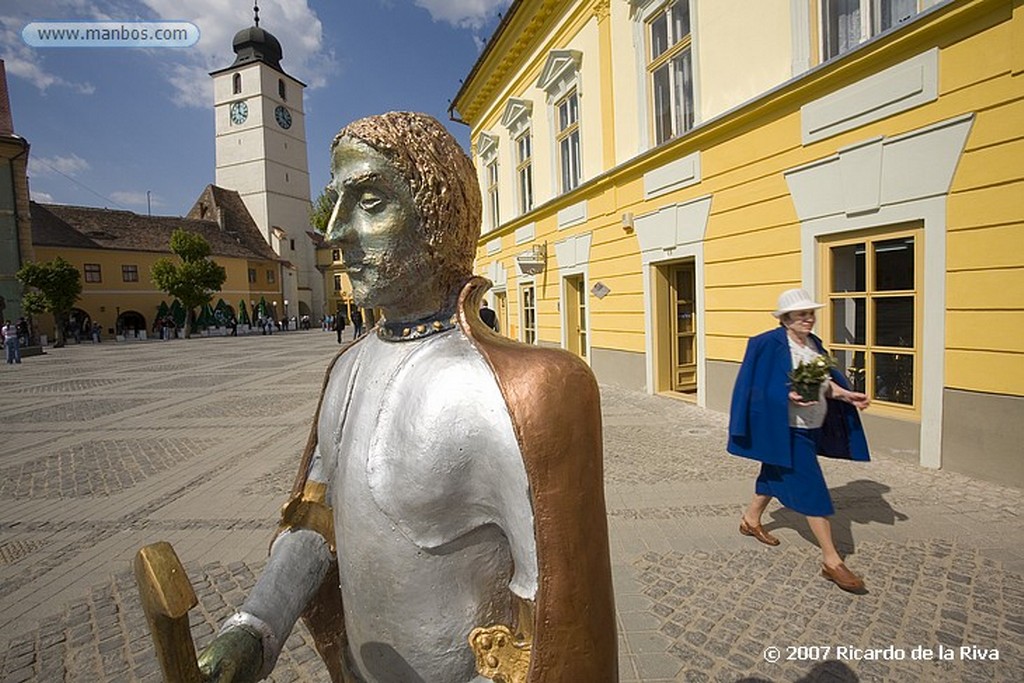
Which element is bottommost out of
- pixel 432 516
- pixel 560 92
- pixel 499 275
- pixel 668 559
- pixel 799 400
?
pixel 668 559

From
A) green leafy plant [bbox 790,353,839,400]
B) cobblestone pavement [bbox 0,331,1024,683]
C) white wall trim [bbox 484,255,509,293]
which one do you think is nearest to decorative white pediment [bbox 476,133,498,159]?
white wall trim [bbox 484,255,509,293]

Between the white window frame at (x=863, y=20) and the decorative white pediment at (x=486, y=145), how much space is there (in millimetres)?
9696

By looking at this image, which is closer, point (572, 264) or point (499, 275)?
point (572, 264)

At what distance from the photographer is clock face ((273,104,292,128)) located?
4384 centimetres

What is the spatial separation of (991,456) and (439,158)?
517 cm

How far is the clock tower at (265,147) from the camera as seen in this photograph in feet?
140

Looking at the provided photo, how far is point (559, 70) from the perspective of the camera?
32.8 feet

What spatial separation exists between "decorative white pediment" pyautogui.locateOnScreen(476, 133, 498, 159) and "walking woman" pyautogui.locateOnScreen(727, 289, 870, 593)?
1236 cm

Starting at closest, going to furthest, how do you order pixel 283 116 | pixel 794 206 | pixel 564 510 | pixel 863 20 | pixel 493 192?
pixel 564 510
pixel 863 20
pixel 794 206
pixel 493 192
pixel 283 116

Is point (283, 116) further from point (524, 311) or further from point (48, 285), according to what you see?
point (524, 311)

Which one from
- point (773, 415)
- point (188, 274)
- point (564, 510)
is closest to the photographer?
point (564, 510)

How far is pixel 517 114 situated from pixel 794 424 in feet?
A: 36.1

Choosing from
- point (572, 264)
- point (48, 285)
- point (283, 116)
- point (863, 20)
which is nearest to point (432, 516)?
point (863, 20)

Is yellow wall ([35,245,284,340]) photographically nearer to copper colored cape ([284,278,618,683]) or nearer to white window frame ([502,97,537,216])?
white window frame ([502,97,537,216])
